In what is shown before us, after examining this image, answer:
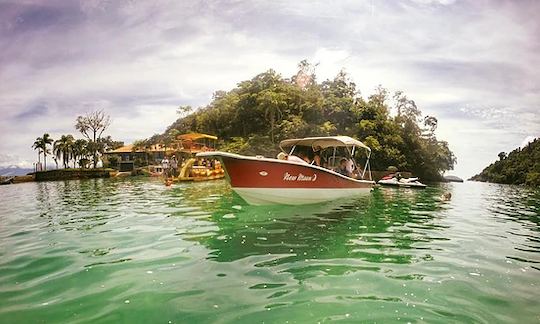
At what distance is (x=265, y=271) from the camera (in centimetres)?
583

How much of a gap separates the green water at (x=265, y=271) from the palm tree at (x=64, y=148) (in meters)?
68.9

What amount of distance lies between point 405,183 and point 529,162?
57.6 meters

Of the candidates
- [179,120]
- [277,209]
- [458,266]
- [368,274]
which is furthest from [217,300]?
→ [179,120]

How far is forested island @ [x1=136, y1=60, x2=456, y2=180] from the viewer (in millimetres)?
48125

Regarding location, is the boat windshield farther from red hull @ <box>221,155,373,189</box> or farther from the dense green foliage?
the dense green foliage

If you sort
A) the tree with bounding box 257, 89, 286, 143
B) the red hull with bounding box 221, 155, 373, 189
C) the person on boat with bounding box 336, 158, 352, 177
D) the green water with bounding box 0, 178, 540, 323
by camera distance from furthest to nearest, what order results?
the tree with bounding box 257, 89, 286, 143 → the person on boat with bounding box 336, 158, 352, 177 → the red hull with bounding box 221, 155, 373, 189 → the green water with bounding box 0, 178, 540, 323

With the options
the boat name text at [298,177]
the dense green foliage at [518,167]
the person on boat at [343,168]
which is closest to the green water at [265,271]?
the boat name text at [298,177]

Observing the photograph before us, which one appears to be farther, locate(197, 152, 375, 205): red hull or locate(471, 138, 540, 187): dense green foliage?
locate(471, 138, 540, 187): dense green foliage

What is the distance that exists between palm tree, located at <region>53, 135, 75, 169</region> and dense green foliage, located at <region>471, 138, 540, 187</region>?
87.4 m

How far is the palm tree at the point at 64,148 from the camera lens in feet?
234

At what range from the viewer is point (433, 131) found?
60.5 metres

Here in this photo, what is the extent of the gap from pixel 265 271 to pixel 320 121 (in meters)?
45.1

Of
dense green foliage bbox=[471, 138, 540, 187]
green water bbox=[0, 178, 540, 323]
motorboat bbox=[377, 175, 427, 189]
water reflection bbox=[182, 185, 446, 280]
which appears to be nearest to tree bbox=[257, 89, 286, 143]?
motorboat bbox=[377, 175, 427, 189]

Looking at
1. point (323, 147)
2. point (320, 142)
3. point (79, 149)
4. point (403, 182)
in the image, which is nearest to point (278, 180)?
point (320, 142)
